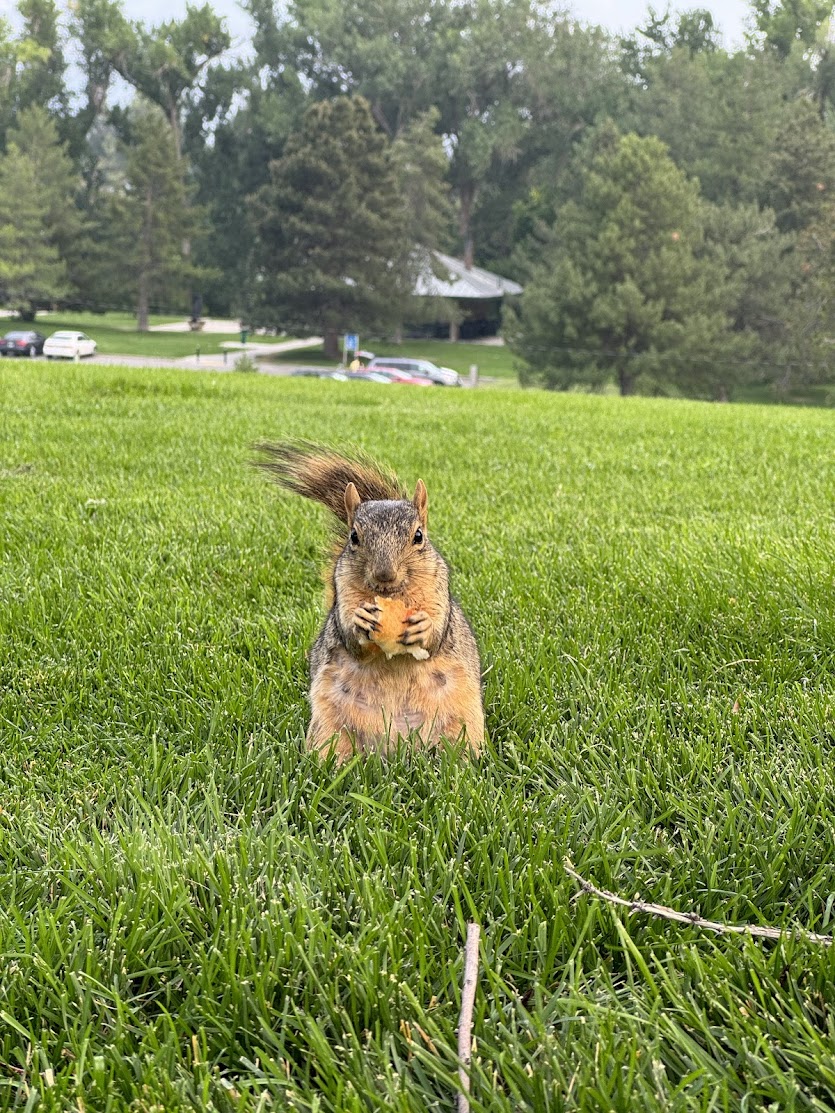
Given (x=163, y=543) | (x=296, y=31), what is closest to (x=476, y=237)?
(x=296, y=31)

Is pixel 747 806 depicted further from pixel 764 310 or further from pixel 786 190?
pixel 786 190

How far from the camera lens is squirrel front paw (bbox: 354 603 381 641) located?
1.35m

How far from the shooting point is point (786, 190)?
1206 inches

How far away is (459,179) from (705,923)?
45164 millimetres

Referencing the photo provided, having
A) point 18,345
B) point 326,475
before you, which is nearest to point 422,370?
point 18,345

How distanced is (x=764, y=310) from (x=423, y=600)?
29.2 metres

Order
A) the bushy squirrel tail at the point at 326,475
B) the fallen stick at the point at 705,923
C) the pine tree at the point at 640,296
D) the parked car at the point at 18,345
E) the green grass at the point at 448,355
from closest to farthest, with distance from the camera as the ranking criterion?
the fallen stick at the point at 705,923, the bushy squirrel tail at the point at 326,475, the pine tree at the point at 640,296, the parked car at the point at 18,345, the green grass at the point at 448,355

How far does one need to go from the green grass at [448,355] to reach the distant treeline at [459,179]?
1.92m

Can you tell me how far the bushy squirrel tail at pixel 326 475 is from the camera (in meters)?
1.79

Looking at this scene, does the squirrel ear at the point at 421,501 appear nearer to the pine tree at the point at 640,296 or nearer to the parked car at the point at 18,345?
the pine tree at the point at 640,296

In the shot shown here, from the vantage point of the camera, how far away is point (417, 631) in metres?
1.36

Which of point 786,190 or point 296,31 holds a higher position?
point 296,31

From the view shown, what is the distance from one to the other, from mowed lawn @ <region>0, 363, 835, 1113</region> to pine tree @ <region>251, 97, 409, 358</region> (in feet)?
95.1

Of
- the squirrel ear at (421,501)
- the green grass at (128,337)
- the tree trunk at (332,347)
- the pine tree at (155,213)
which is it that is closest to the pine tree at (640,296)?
the tree trunk at (332,347)
